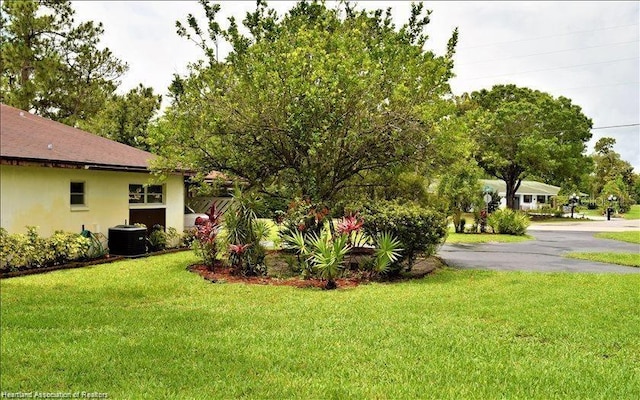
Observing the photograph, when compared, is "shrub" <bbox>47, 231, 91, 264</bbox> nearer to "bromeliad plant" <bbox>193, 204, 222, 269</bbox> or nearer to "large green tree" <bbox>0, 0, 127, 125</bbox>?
"bromeliad plant" <bbox>193, 204, 222, 269</bbox>

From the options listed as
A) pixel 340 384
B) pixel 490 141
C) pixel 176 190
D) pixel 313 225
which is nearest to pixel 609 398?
pixel 340 384

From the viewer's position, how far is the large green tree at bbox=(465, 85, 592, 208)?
40.4 metres

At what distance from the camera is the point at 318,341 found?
6.25 m

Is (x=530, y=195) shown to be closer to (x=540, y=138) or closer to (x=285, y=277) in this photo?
(x=540, y=138)

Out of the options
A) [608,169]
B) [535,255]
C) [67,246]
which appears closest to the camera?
[67,246]

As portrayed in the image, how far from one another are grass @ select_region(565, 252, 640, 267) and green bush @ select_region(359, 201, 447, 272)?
6.84 m

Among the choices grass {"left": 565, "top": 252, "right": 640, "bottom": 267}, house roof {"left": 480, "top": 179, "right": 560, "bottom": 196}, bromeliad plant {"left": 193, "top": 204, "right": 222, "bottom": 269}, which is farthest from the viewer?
house roof {"left": 480, "top": 179, "right": 560, "bottom": 196}

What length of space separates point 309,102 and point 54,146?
7293 mm

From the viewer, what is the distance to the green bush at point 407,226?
11742 millimetres

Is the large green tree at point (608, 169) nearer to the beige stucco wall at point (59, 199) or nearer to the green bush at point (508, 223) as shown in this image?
the green bush at point (508, 223)

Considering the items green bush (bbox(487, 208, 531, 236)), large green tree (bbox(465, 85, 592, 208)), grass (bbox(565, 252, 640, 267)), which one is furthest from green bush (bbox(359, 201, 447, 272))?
large green tree (bbox(465, 85, 592, 208))

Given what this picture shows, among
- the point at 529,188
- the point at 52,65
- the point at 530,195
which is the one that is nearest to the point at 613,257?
the point at 52,65

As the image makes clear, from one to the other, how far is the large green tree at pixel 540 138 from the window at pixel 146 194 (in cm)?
2944

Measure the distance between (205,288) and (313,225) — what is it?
347 cm
